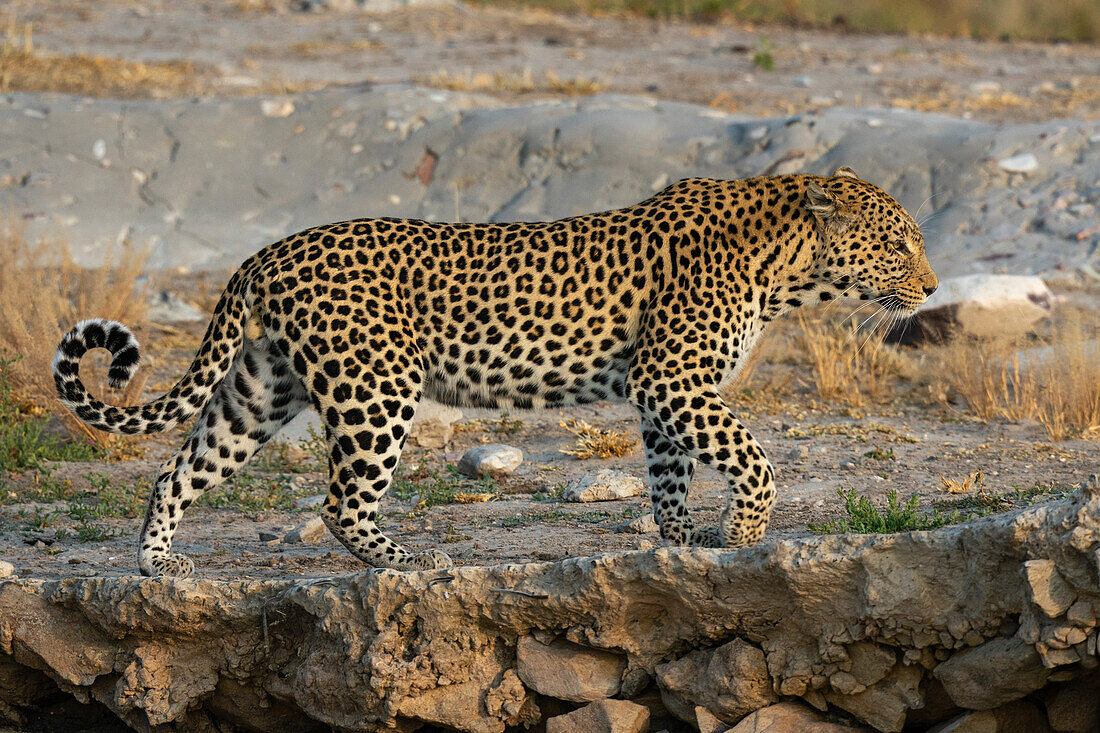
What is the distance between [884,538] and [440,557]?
226 cm

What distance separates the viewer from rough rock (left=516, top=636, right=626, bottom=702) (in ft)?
18.4

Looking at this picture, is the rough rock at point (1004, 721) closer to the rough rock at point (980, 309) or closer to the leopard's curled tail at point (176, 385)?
the leopard's curled tail at point (176, 385)

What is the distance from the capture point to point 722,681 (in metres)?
5.34

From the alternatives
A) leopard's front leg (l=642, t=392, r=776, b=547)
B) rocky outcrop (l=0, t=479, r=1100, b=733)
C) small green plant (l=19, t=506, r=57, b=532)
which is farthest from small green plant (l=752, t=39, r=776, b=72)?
rocky outcrop (l=0, t=479, r=1100, b=733)

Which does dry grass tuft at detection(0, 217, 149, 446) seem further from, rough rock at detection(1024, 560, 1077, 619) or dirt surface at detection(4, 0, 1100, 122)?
dirt surface at detection(4, 0, 1100, 122)

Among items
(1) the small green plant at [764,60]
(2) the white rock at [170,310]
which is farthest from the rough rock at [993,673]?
(1) the small green plant at [764,60]

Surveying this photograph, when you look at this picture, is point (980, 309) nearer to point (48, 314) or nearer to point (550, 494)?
point (550, 494)

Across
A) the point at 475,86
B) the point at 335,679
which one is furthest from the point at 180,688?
the point at 475,86

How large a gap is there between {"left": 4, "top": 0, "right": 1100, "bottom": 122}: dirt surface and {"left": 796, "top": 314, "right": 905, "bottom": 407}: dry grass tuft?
24.3ft

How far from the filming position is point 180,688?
20.1 feet

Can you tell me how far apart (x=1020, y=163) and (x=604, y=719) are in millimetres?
10053

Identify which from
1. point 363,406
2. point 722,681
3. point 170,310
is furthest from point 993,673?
point 170,310

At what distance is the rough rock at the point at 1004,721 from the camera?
16.5 ft

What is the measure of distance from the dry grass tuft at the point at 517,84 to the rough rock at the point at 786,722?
1412 centimetres
